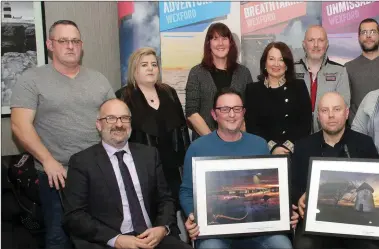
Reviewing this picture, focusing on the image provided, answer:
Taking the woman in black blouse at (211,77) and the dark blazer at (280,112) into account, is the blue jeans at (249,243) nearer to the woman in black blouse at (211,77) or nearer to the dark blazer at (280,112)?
the dark blazer at (280,112)

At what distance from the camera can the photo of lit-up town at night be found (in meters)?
2.78

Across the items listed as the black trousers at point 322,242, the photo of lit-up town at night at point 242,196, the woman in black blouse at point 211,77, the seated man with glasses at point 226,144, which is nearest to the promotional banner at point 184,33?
the woman in black blouse at point 211,77

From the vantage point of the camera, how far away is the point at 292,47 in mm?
4512

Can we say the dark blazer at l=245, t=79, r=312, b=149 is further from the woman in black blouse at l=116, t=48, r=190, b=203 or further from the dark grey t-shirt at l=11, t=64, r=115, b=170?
the dark grey t-shirt at l=11, t=64, r=115, b=170

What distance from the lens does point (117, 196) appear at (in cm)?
277

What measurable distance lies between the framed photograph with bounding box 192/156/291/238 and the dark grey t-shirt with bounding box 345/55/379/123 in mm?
1462

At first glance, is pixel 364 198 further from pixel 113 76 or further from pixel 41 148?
pixel 113 76

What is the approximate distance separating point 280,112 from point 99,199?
1521mm

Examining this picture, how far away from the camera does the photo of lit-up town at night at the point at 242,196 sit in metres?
2.78

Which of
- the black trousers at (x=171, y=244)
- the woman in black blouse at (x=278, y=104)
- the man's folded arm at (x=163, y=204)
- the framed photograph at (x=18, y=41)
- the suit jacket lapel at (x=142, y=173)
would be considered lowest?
the black trousers at (x=171, y=244)

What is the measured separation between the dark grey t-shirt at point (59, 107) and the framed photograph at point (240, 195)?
87cm

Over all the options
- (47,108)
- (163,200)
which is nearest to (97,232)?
(163,200)

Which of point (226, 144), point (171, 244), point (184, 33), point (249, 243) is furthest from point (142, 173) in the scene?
point (184, 33)

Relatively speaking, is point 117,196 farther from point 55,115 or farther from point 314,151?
point 314,151
